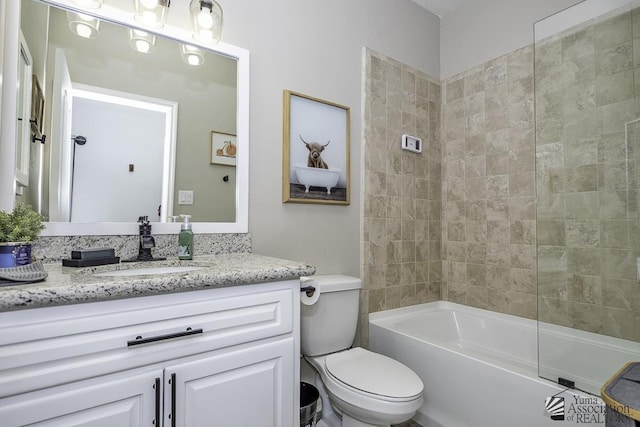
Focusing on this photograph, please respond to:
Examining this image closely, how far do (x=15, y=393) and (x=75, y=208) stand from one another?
743mm

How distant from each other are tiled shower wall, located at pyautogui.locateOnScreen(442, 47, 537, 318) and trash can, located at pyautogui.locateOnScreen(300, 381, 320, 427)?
1.28 meters

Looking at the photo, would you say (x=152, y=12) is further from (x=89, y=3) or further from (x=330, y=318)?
(x=330, y=318)

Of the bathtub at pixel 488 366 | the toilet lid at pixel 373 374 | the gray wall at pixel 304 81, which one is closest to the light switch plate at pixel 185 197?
the gray wall at pixel 304 81

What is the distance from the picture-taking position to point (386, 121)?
2.18 m

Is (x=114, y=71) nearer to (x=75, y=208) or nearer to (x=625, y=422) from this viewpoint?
(x=75, y=208)

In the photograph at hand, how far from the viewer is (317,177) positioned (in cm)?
189

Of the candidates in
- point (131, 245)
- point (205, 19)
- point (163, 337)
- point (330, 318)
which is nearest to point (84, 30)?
point (205, 19)

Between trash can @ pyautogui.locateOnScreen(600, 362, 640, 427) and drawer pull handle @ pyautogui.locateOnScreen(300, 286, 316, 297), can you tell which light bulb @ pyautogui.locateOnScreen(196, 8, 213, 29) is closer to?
drawer pull handle @ pyautogui.locateOnScreen(300, 286, 316, 297)

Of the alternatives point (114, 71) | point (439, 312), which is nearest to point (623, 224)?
point (439, 312)

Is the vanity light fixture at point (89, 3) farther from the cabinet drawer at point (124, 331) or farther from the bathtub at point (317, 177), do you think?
the cabinet drawer at point (124, 331)

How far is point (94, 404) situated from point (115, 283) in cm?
30

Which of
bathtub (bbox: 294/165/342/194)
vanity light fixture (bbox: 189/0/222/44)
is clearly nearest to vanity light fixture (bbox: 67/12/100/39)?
vanity light fixture (bbox: 189/0/222/44)

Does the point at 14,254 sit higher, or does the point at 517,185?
the point at 517,185

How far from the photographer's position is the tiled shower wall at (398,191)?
6.84 feet
